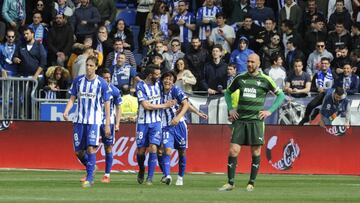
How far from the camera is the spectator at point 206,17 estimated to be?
2961 cm

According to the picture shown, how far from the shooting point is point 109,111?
64.5ft

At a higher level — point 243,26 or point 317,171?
point 243,26

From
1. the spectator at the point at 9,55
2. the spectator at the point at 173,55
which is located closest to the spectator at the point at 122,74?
the spectator at the point at 173,55

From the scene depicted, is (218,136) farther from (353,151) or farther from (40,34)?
(40,34)

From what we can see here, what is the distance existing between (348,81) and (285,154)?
2261mm

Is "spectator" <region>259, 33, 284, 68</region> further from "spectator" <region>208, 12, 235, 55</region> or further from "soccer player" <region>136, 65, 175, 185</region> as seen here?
"soccer player" <region>136, 65, 175, 185</region>

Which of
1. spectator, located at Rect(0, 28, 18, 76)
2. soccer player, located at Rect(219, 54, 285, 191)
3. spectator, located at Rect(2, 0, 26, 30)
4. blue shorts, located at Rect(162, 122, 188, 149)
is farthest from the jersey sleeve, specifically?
spectator, located at Rect(2, 0, 26, 30)

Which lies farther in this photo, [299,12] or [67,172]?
[299,12]

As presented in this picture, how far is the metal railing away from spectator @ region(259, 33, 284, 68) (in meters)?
5.66

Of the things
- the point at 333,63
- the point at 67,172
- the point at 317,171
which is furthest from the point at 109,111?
the point at 333,63

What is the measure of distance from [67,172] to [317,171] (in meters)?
5.67

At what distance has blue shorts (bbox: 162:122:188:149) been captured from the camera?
2067 centimetres

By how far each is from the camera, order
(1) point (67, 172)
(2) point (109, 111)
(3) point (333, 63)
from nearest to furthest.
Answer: (2) point (109, 111) → (1) point (67, 172) → (3) point (333, 63)

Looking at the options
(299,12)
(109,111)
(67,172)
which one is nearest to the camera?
(109,111)
